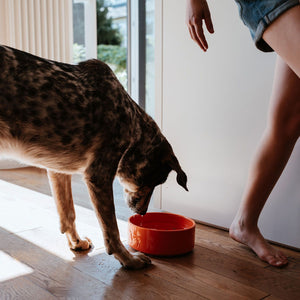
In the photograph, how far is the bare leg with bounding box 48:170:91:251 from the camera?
178 cm

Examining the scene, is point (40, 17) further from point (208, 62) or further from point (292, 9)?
point (292, 9)

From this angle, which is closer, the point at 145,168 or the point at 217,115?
the point at 145,168

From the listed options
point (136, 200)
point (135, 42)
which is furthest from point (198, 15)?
point (135, 42)

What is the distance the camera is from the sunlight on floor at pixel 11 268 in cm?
150

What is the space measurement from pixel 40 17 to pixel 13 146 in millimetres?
3053

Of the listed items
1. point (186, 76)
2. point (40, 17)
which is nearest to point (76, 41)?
point (40, 17)

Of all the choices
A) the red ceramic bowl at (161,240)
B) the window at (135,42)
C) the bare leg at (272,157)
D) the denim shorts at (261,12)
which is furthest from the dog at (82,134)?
the window at (135,42)

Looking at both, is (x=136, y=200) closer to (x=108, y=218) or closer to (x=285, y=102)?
(x=108, y=218)

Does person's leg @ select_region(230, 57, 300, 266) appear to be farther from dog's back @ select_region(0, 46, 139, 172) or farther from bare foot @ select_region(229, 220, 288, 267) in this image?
dog's back @ select_region(0, 46, 139, 172)

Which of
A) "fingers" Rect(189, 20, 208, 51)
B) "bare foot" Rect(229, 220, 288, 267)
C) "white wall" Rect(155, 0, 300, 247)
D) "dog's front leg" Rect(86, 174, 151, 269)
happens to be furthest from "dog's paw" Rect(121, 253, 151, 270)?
"fingers" Rect(189, 20, 208, 51)

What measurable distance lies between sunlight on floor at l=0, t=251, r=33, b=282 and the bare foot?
94 centimetres

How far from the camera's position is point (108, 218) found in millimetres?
1566

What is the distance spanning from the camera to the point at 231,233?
188 centimetres

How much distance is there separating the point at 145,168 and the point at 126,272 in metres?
0.45
